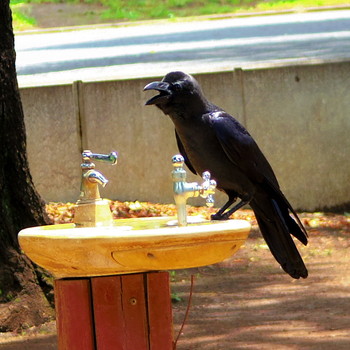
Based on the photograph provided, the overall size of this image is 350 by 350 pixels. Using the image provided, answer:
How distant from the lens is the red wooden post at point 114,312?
3619mm

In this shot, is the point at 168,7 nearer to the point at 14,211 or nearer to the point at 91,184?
the point at 14,211

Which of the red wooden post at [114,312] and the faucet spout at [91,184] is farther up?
the faucet spout at [91,184]

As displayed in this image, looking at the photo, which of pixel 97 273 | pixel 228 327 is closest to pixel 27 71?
pixel 228 327

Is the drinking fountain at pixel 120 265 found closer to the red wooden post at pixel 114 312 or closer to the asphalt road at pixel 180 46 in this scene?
the red wooden post at pixel 114 312

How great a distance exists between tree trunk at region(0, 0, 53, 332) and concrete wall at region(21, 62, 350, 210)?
108 inches

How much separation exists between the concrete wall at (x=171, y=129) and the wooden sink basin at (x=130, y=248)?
547 centimetres

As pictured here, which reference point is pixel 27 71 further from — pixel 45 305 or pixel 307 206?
pixel 45 305

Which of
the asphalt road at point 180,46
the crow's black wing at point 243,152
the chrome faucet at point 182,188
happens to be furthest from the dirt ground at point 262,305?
the asphalt road at point 180,46

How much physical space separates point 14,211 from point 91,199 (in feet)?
7.89

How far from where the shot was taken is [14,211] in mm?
6207

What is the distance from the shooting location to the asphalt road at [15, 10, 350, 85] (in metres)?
14.1

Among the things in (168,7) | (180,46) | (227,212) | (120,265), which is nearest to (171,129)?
(227,212)

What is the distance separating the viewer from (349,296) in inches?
256

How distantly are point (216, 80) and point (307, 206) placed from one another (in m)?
1.57
